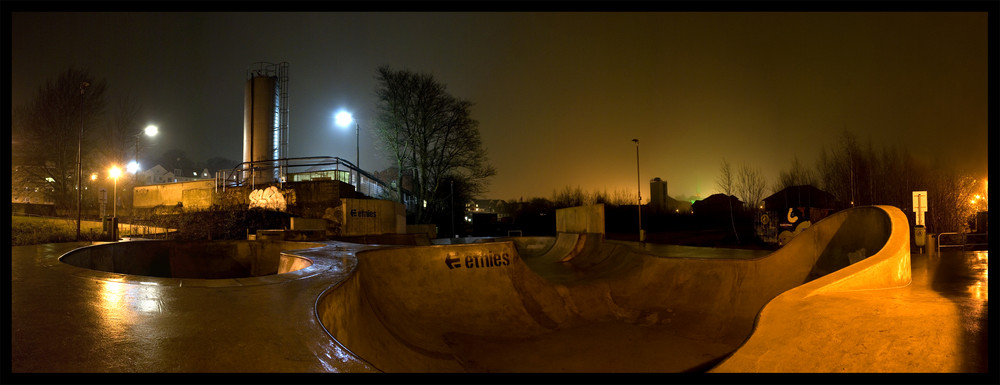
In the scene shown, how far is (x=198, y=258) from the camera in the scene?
13680mm

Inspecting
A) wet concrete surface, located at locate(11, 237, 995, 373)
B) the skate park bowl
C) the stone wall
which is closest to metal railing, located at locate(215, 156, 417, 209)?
the stone wall

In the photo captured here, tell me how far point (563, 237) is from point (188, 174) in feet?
298

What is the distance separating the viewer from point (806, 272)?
35.6 ft

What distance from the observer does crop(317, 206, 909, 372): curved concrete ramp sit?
7840 millimetres

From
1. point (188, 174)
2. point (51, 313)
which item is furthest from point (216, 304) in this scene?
A: point (188, 174)

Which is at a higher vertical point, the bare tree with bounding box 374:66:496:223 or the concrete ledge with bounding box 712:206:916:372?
the bare tree with bounding box 374:66:496:223

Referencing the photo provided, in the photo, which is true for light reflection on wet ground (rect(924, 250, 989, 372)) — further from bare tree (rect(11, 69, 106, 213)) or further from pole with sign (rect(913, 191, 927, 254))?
bare tree (rect(11, 69, 106, 213))

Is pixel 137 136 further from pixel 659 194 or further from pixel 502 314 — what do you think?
pixel 659 194

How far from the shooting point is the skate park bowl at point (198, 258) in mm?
12336

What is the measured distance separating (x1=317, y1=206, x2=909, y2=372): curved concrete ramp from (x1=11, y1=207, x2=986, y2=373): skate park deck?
4 cm

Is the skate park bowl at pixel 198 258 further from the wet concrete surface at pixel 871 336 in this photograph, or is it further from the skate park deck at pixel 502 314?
the wet concrete surface at pixel 871 336

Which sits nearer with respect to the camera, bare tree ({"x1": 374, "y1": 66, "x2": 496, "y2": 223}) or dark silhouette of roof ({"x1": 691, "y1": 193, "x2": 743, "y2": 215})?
bare tree ({"x1": 374, "y1": 66, "x2": 496, "y2": 223})

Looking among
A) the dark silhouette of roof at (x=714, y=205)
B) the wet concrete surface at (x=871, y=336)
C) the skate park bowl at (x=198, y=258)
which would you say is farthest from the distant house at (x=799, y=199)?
the skate park bowl at (x=198, y=258)
